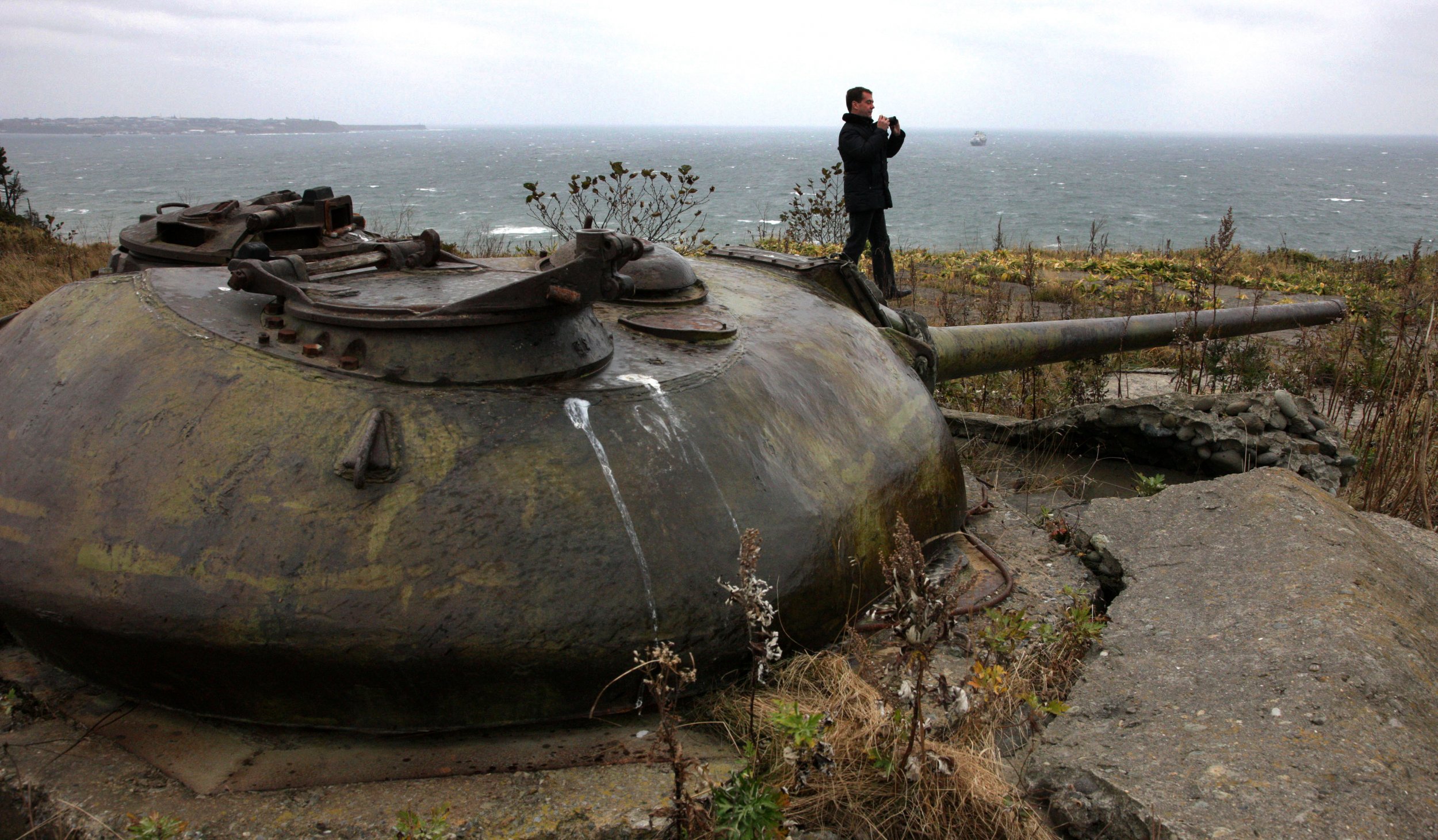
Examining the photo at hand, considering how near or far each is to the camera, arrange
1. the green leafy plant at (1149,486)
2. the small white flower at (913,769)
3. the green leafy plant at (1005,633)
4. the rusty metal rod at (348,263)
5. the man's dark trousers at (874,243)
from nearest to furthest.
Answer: the small white flower at (913,769), the green leafy plant at (1005,633), the rusty metal rod at (348,263), the green leafy plant at (1149,486), the man's dark trousers at (874,243)

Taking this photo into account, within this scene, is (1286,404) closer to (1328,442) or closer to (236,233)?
(1328,442)

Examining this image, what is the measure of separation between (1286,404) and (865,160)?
10.6ft

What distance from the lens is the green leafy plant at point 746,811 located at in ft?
6.83

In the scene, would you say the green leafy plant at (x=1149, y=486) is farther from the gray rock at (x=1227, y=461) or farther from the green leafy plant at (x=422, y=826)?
the green leafy plant at (x=422, y=826)

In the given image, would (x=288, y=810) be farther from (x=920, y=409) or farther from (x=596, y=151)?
(x=596, y=151)

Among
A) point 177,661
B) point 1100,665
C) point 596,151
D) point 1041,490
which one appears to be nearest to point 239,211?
point 177,661

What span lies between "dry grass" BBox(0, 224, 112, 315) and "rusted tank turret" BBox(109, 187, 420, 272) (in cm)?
510

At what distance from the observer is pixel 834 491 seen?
278 cm

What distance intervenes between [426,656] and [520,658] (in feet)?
0.64

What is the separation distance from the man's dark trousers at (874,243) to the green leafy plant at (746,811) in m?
5.16

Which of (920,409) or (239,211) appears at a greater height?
(239,211)

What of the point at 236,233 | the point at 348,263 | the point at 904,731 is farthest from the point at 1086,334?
the point at 236,233

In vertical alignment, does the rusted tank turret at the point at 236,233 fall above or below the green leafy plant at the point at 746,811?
above

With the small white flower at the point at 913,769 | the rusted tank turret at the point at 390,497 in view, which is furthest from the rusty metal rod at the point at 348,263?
the small white flower at the point at 913,769
